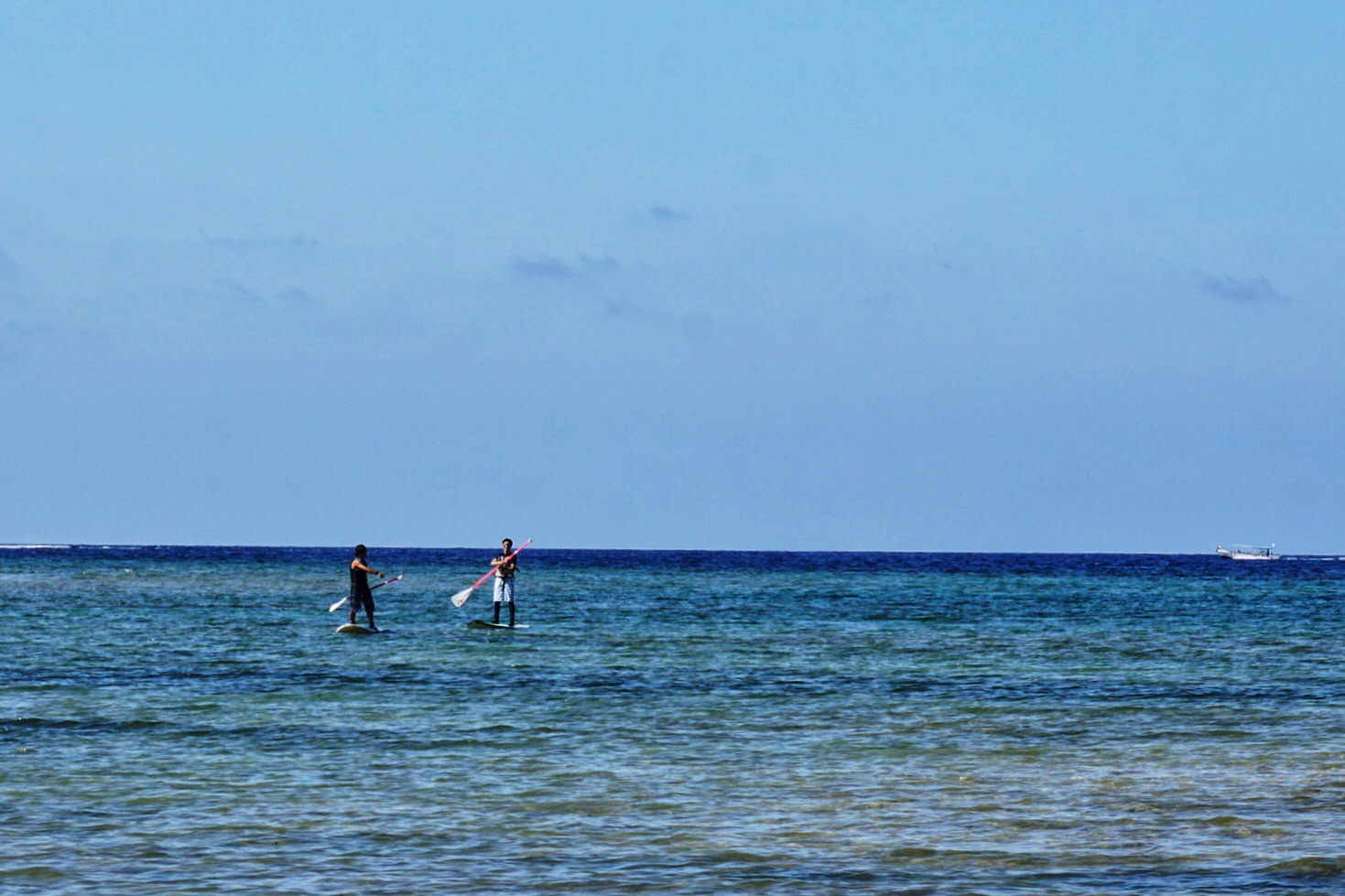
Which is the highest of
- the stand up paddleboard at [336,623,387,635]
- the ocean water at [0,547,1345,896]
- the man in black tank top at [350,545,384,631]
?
the man in black tank top at [350,545,384,631]

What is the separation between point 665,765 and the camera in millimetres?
18172

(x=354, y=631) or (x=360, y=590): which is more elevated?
(x=360, y=590)

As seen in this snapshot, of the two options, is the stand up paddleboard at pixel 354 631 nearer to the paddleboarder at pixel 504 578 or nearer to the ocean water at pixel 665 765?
the ocean water at pixel 665 765

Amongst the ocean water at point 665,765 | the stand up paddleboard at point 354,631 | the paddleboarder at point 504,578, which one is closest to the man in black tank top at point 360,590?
the stand up paddleboard at point 354,631

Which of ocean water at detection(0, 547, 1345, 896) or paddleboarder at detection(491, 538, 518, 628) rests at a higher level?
paddleboarder at detection(491, 538, 518, 628)

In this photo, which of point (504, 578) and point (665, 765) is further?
point (504, 578)

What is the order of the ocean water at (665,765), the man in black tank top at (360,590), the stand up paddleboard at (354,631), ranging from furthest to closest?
the stand up paddleboard at (354,631), the man in black tank top at (360,590), the ocean water at (665,765)

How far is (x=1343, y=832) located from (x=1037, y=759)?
4.79m

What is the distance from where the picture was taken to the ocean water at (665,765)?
1299 centimetres

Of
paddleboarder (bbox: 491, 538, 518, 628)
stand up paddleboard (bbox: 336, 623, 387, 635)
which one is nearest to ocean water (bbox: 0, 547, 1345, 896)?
stand up paddleboard (bbox: 336, 623, 387, 635)

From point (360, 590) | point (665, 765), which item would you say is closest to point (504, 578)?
point (360, 590)

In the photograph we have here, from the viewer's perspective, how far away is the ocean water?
42.6 ft

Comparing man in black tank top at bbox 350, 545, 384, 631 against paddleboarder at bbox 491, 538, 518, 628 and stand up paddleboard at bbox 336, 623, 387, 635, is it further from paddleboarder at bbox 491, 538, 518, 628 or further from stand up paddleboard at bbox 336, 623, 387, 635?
paddleboarder at bbox 491, 538, 518, 628

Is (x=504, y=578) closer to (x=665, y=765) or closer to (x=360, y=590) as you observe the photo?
(x=360, y=590)
